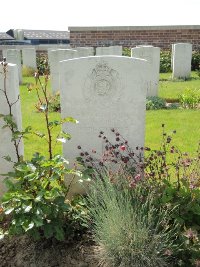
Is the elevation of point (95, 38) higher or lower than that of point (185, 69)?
higher

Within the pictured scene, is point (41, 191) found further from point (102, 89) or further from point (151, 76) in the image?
point (151, 76)

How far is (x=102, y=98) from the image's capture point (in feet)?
11.4

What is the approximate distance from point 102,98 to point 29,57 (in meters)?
12.0

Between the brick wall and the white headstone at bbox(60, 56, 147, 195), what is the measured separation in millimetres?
13100

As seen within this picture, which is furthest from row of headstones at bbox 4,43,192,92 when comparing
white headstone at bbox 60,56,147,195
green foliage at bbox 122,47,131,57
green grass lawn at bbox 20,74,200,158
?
white headstone at bbox 60,56,147,195

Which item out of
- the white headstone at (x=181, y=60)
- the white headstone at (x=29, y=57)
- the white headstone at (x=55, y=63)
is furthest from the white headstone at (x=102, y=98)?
the white headstone at (x=29, y=57)

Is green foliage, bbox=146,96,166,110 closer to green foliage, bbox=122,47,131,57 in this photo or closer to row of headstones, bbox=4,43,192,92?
row of headstones, bbox=4,43,192,92

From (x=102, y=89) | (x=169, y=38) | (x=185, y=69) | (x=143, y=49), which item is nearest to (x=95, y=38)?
(x=169, y=38)

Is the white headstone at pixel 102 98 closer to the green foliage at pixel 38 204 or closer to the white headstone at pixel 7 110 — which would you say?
the white headstone at pixel 7 110

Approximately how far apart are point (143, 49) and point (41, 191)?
667 cm

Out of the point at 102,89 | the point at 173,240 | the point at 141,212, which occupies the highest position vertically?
the point at 102,89

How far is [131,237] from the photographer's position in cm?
245

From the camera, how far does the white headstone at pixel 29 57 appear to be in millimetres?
14711

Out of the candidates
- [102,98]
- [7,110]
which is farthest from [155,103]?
[7,110]
